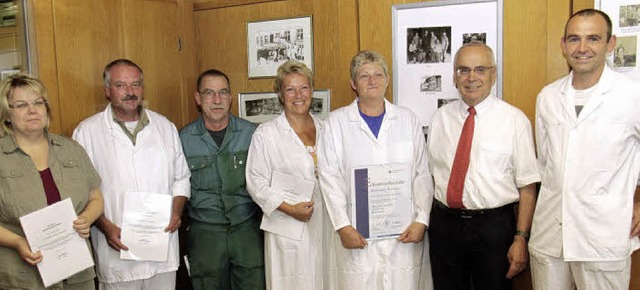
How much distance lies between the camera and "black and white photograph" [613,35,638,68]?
2.88m

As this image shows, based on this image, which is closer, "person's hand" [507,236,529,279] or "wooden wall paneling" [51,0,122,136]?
"person's hand" [507,236,529,279]

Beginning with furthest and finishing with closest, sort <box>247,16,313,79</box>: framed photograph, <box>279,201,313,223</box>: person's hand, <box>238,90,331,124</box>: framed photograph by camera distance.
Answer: <box>238,90,331,124</box>: framed photograph, <box>247,16,313,79</box>: framed photograph, <box>279,201,313,223</box>: person's hand

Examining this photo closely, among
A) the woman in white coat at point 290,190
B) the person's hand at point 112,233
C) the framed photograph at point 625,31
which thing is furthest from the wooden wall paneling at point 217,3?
the framed photograph at point 625,31

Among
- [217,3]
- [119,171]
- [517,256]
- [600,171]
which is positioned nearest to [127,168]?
[119,171]

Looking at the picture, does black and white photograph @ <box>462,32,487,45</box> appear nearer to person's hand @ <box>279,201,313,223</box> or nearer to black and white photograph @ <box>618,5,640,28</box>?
black and white photograph @ <box>618,5,640,28</box>

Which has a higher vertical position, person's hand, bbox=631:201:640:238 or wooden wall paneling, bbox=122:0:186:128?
wooden wall paneling, bbox=122:0:186:128

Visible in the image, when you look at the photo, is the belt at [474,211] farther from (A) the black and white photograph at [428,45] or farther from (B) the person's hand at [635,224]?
(A) the black and white photograph at [428,45]


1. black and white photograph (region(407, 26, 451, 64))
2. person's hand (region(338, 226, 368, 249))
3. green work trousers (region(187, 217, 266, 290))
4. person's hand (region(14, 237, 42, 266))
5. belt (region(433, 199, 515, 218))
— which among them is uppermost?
black and white photograph (region(407, 26, 451, 64))

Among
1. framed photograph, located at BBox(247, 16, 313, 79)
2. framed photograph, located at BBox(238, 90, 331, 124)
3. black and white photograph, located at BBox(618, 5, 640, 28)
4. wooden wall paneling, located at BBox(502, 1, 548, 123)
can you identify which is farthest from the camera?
framed photograph, located at BBox(238, 90, 331, 124)

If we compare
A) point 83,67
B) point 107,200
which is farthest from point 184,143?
point 83,67

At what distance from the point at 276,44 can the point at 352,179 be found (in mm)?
1706

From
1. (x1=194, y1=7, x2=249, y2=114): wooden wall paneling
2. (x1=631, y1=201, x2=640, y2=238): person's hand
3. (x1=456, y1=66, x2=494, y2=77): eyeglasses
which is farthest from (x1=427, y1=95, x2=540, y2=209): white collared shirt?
(x1=194, y1=7, x2=249, y2=114): wooden wall paneling
